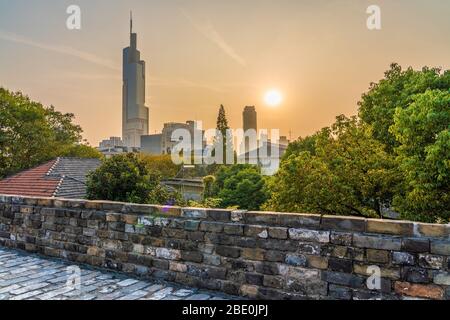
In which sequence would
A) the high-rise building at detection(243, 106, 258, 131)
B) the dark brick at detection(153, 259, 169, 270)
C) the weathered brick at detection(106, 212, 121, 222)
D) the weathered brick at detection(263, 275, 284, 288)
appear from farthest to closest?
the high-rise building at detection(243, 106, 258, 131) → the weathered brick at detection(106, 212, 121, 222) → the dark brick at detection(153, 259, 169, 270) → the weathered brick at detection(263, 275, 284, 288)

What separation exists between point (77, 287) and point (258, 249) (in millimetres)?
2026

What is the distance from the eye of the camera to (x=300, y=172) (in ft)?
40.7

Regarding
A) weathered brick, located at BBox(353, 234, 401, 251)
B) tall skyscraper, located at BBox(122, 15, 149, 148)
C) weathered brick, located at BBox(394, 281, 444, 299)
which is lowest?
weathered brick, located at BBox(394, 281, 444, 299)

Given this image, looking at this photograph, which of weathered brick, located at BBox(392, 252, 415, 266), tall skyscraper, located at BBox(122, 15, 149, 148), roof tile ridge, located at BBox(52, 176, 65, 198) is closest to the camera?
weathered brick, located at BBox(392, 252, 415, 266)

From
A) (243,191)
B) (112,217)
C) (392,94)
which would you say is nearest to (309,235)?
(112,217)

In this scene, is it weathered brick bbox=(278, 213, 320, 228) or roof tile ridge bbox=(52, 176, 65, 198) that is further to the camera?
roof tile ridge bbox=(52, 176, 65, 198)

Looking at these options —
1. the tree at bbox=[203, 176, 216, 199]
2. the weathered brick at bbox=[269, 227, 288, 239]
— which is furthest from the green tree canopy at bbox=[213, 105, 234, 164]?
the weathered brick at bbox=[269, 227, 288, 239]

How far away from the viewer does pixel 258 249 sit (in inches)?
130

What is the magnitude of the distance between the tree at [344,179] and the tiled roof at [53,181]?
892 cm

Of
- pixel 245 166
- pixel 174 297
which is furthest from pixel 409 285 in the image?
pixel 245 166

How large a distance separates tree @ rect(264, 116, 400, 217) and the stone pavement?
8.72 m

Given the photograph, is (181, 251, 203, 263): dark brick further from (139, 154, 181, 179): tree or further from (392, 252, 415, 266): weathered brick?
(139, 154, 181, 179): tree

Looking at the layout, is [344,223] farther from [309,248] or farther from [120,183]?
[120,183]

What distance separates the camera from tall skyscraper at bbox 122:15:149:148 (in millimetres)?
124188
